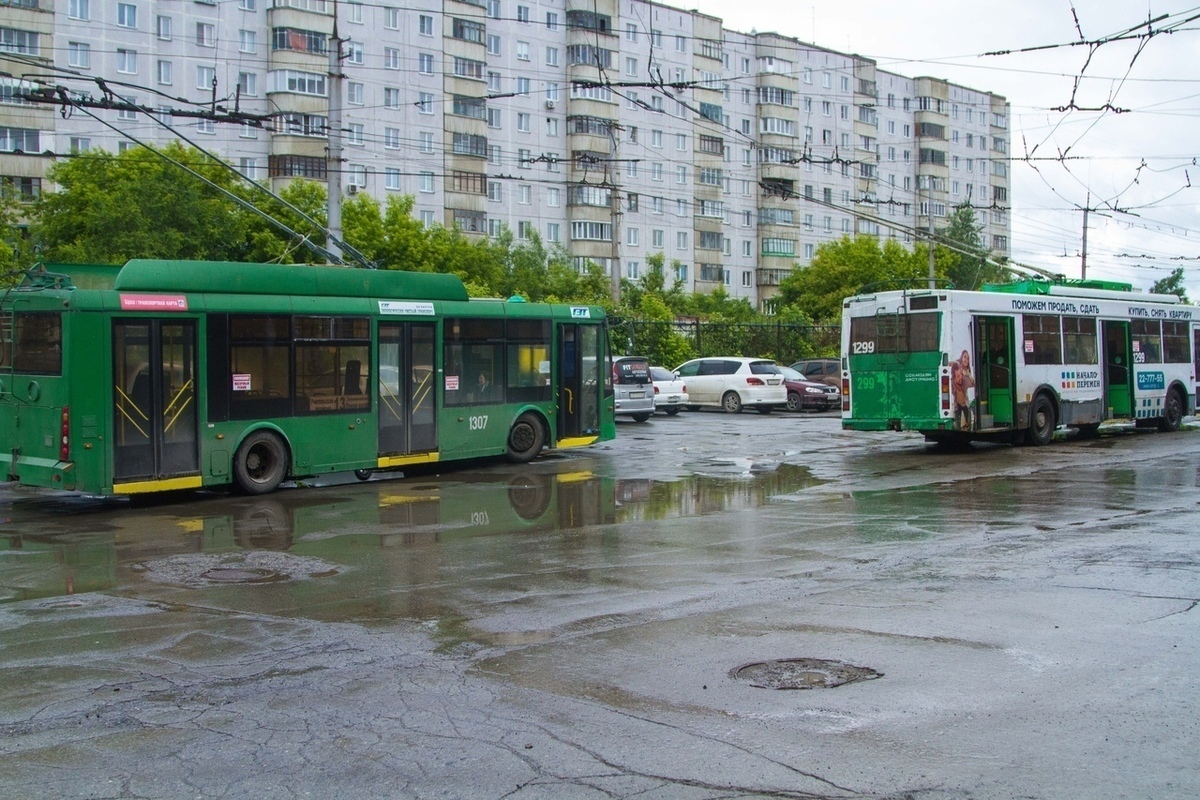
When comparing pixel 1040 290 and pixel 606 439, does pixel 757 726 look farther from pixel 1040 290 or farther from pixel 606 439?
pixel 1040 290

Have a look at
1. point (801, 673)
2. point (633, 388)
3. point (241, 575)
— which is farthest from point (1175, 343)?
point (801, 673)

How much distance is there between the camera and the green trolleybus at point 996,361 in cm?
2191

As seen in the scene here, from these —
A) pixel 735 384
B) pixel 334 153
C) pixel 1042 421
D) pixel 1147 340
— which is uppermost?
pixel 334 153

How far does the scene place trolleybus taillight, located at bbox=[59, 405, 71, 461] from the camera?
47.9ft

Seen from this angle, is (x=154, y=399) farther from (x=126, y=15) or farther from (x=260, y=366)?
(x=126, y=15)

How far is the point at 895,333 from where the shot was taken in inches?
878

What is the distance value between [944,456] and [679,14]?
63.1m

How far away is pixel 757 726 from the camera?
233 inches

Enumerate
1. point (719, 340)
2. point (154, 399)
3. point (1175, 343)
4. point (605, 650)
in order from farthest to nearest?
point (719, 340) → point (1175, 343) → point (154, 399) → point (605, 650)

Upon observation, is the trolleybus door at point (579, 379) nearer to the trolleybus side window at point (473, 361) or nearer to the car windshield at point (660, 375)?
the trolleybus side window at point (473, 361)

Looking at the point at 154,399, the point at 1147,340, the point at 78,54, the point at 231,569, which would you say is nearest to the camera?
the point at 231,569

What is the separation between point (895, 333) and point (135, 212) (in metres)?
32.9

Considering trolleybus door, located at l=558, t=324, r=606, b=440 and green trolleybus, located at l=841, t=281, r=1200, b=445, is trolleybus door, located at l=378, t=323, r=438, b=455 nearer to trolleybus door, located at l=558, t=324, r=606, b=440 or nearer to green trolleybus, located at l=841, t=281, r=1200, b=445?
trolleybus door, located at l=558, t=324, r=606, b=440

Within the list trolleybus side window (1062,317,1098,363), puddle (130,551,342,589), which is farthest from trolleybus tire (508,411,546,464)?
trolleybus side window (1062,317,1098,363)
